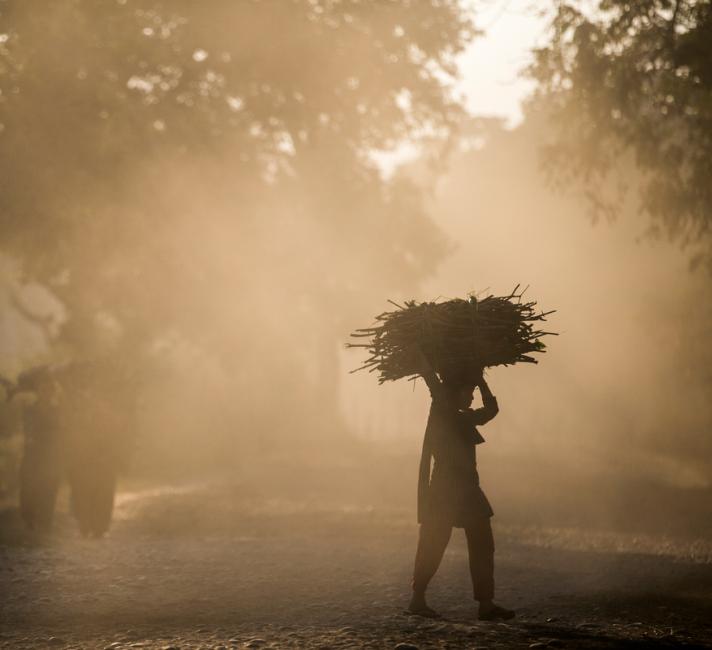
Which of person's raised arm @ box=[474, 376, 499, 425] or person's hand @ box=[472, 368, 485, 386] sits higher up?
person's hand @ box=[472, 368, 485, 386]

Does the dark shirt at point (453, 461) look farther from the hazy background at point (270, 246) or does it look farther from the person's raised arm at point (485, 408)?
the hazy background at point (270, 246)

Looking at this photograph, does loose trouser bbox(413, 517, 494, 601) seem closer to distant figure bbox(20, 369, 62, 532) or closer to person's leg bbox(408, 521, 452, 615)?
person's leg bbox(408, 521, 452, 615)

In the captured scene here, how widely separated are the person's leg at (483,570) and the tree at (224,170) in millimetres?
16591

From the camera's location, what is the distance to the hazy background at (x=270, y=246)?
891 inches

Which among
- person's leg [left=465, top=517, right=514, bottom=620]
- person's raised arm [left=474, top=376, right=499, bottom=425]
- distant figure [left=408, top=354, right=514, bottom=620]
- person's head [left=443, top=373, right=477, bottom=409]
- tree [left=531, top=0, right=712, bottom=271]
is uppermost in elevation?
tree [left=531, top=0, right=712, bottom=271]

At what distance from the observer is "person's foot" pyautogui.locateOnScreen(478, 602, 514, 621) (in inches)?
295

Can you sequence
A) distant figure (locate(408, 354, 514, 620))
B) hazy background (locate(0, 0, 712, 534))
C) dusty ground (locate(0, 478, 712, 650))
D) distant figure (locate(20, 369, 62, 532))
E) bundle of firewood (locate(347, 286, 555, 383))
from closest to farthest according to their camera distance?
dusty ground (locate(0, 478, 712, 650))
bundle of firewood (locate(347, 286, 555, 383))
distant figure (locate(408, 354, 514, 620))
distant figure (locate(20, 369, 62, 532))
hazy background (locate(0, 0, 712, 534))

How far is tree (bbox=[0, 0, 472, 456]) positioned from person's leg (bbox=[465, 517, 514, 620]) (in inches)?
653

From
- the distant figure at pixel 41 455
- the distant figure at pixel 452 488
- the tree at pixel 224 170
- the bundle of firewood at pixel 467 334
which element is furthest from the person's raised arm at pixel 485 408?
the tree at pixel 224 170

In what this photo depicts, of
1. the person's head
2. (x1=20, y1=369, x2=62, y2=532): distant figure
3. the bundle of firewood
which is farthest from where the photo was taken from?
(x1=20, y1=369, x2=62, y2=532): distant figure

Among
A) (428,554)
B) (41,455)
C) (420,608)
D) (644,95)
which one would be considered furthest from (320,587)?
(644,95)

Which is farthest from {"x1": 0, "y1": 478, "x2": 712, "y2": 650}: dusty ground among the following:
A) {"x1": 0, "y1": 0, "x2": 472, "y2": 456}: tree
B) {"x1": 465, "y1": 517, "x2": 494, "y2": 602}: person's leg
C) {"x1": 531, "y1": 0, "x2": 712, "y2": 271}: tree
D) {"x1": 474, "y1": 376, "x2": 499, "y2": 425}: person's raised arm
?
{"x1": 0, "y1": 0, "x2": 472, "y2": 456}: tree

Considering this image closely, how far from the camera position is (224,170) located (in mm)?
25750

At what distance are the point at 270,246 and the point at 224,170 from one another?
2751 mm
